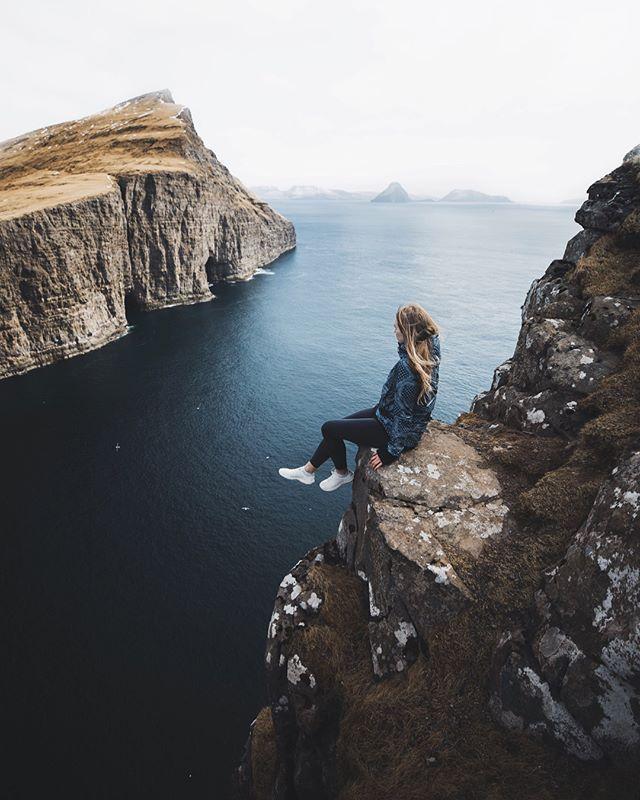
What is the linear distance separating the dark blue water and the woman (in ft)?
9.45

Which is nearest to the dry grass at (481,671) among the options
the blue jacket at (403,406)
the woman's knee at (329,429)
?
the blue jacket at (403,406)

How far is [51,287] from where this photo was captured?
202 feet

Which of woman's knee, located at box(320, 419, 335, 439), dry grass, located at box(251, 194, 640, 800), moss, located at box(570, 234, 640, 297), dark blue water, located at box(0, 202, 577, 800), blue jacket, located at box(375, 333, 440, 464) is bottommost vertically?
dark blue water, located at box(0, 202, 577, 800)

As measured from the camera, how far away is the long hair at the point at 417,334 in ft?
36.3

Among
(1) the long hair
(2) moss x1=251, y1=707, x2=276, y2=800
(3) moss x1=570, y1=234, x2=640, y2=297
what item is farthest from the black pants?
(2) moss x1=251, y1=707, x2=276, y2=800

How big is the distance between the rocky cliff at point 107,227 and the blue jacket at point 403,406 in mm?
62179

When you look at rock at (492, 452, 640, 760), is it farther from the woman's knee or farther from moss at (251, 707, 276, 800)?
moss at (251, 707, 276, 800)

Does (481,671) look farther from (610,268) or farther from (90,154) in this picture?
(90,154)

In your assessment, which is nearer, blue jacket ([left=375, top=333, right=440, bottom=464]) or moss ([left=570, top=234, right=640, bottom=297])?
blue jacket ([left=375, top=333, right=440, bottom=464])

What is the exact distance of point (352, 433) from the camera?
12.2 metres

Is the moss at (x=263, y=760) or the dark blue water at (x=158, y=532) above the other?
the moss at (x=263, y=760)

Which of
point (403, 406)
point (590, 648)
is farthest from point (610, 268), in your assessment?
point (590, 648)

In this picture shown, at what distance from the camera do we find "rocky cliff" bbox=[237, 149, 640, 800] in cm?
768

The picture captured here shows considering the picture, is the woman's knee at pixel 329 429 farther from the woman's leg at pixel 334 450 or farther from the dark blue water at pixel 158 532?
the dark blue water at pixel 158 532
